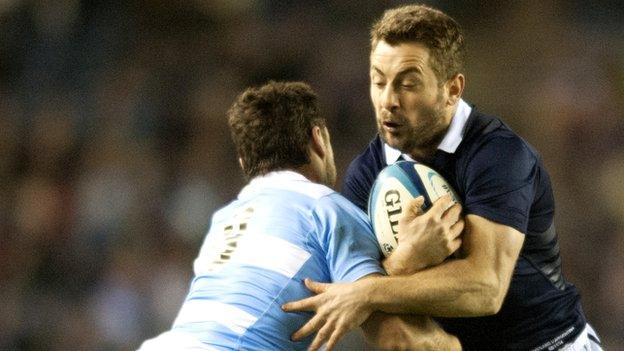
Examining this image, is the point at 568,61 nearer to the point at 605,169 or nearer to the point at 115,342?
the point at 605,169

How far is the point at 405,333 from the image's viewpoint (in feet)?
10.9

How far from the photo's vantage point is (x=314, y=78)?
8.20m

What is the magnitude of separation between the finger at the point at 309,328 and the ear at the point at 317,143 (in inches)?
25.2

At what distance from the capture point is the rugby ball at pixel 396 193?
3.54 metres

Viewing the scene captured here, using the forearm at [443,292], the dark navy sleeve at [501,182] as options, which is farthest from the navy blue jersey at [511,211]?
the forearm at [443,292]

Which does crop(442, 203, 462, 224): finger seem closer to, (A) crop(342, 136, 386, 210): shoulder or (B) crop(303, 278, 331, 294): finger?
(B) crop(303, 278, 331, 294): finger

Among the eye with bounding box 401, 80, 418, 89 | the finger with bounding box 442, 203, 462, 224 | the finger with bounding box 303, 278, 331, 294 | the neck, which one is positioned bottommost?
the finger with bounding box 303, 278, 331, 294

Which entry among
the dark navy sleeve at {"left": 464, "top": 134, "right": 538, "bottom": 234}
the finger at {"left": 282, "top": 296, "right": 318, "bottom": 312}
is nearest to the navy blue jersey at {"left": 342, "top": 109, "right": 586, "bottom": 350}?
the dark navy sleeve at {"left": 464, "top": 134, "right": 538, "bottom": 234}

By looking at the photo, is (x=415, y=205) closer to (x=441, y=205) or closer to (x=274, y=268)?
(x=441, y=205)

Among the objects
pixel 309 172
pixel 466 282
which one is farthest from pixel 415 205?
pixel 309 172

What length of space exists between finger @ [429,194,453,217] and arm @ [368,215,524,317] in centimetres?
9

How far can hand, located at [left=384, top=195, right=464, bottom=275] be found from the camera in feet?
11.2

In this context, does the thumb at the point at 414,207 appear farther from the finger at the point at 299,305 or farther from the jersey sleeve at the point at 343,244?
the finger at the point at 299,305

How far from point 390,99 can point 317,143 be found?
0.95 ft
